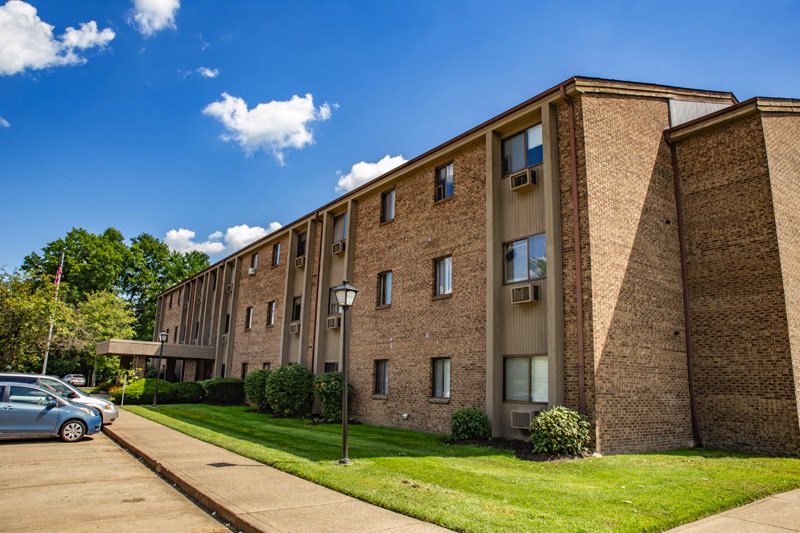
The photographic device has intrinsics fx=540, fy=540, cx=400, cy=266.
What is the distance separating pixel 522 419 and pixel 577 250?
4226mm

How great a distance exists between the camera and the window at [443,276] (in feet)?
54.3

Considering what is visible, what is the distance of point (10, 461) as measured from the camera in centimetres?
Result: 1081

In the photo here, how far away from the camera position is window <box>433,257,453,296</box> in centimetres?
1656

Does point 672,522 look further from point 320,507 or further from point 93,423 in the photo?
point 93,423

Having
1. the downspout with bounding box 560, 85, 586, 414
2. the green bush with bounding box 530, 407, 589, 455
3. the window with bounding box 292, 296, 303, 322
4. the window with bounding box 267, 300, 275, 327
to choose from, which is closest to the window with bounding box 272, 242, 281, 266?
the window with bounding box 267, 300, 275, 327

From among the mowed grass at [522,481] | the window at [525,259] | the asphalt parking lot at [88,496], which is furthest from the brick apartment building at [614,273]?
the asphalt parking lot at [88,496]

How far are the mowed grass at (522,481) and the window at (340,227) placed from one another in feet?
34.6

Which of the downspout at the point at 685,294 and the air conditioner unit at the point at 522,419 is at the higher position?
the downspout at the point at 685,294

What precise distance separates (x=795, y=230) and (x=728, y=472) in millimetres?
7775

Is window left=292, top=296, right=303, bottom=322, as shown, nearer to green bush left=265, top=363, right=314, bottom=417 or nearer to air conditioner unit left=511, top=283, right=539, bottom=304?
green bush left=265, top=363, right=314, bottom=417

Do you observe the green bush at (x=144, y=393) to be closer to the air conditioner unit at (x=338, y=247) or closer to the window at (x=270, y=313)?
the window at (x=270, y=313)

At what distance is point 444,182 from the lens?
17.8m

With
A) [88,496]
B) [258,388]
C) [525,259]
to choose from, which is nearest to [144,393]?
[258,388]

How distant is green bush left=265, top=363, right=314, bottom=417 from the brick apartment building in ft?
13.7
